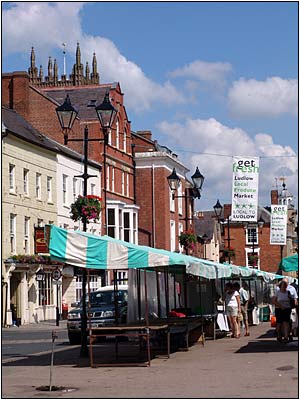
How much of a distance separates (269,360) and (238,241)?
8855cm

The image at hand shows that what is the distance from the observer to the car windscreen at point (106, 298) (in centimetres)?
2991

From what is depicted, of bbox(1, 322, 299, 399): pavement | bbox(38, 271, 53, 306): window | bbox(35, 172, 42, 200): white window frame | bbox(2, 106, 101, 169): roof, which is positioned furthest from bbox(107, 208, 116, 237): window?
bbox(1, 322, 299, 399): pavement

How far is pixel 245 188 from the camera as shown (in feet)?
88.4

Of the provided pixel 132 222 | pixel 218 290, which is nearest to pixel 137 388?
pixel 218 290

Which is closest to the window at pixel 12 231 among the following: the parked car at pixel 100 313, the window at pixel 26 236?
the window at pixel 26 236

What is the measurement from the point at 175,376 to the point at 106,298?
14.4 m

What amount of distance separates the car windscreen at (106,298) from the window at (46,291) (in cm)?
1861

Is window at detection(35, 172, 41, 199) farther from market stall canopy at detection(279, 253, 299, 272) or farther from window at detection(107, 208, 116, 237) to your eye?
market stall canopy at detection(279, 253, 299, 272)

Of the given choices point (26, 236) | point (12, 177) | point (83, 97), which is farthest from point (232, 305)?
point (83, 97)

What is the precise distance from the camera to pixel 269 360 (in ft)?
60.8

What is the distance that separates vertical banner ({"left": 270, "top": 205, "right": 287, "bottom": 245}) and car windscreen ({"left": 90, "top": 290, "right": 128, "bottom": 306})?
7.83 meters

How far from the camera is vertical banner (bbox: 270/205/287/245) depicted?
35281mm

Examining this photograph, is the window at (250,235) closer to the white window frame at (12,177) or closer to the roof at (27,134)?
the roof at (27,134)

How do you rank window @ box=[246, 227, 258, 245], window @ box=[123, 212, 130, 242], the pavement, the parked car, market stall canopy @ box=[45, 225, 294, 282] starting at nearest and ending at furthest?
the pavement, market stall canopy @ box=[45, 225, 294, 282], the parked car, window @ box=[123, 212, 130, 242], window @ box=[246, 227, 258, 245]
